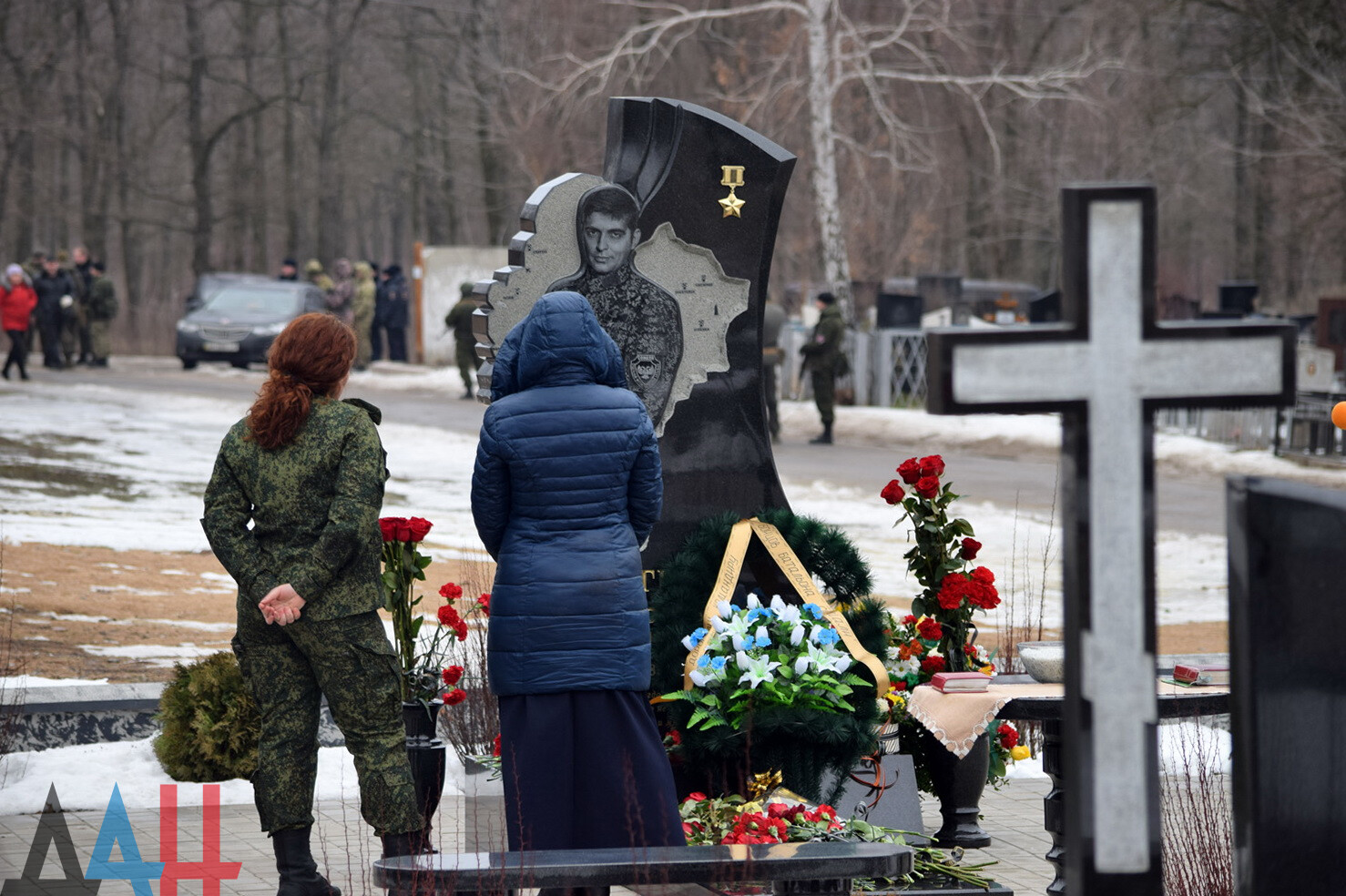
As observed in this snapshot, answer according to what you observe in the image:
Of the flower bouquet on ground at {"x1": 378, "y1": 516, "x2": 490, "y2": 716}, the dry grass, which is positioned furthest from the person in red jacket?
the dry grass

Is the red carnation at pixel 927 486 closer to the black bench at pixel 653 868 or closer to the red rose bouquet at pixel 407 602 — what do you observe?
the red rose bouquet at pixel 407 602

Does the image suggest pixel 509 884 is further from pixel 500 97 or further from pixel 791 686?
pixel 500 97

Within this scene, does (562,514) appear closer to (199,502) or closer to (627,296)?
(627,296)

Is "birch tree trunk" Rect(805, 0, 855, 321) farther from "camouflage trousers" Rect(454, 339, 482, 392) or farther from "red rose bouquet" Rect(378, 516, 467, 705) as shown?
"red rose bouquet" Rect(378, 516, 467, 705)

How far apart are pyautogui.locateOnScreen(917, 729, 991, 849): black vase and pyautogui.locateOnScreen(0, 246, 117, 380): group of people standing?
2344cm

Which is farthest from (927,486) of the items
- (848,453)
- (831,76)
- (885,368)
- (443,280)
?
(443,280)

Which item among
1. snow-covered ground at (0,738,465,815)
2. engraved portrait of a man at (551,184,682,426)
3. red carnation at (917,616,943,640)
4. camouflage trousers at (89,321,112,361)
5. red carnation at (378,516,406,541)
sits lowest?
snow-covered ground at (0,738,465,815)

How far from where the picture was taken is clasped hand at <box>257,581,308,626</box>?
4.92 m

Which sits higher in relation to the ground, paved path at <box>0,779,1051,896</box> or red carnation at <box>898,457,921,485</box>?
red carnation at <box>898,457,921,485</box>

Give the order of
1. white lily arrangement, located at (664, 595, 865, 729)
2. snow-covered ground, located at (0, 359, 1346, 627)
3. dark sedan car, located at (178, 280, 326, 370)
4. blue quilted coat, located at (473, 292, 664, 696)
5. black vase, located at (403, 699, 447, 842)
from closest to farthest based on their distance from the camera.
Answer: blue quilted coat, located at (473, 292, 664, 696) → white lily arrangement, located at (664, 595, 865, 729) → black vase, located at (403, 699, 447, 842) → snow-covered ground, located at (0, 359, 1346, 627) → dark sedan car, located at (178, 280, 326, 370)

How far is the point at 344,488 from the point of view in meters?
5.01

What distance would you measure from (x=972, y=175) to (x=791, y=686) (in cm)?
3626

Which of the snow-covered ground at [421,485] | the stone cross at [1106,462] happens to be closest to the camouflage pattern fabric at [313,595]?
the stone cross at [1106,462]

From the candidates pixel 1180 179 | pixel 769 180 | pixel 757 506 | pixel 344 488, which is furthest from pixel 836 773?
pixel 1180 179
